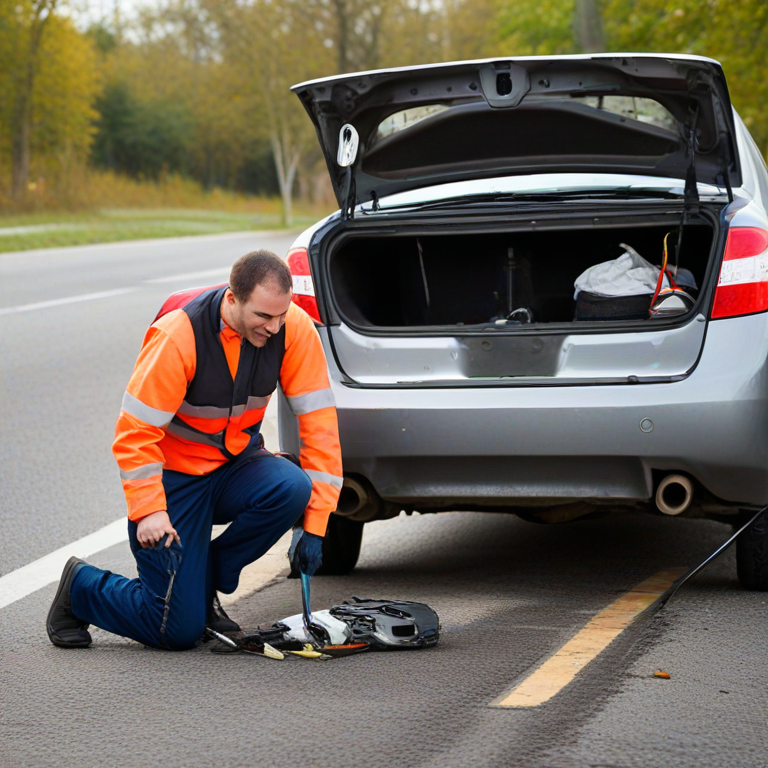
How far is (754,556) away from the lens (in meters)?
4.29

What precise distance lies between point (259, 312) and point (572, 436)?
1.08 meters

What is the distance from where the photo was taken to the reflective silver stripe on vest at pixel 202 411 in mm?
3934

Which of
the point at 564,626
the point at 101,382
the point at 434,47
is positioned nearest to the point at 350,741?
the point at 564,626

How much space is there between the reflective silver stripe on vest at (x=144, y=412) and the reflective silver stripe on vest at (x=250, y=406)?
26cm

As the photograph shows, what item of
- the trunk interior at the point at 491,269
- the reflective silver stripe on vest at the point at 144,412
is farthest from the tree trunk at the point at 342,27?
the reflective silver stripe on vest at the point at 144,412

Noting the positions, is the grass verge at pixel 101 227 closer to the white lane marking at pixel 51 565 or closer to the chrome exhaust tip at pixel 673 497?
the white lane marking at pixel 51 565

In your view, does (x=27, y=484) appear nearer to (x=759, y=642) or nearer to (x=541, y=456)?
(x=541, y=456)

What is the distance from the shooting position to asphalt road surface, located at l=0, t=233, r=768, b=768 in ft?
9.79

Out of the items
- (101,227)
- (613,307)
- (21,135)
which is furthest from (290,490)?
(21,135)

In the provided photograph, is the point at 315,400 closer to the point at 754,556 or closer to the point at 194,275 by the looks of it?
the point at 754,556

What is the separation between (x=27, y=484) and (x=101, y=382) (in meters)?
2.81

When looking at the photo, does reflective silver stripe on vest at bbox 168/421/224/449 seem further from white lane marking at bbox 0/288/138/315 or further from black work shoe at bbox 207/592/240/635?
white lane marking at bbox 0/288/138/315

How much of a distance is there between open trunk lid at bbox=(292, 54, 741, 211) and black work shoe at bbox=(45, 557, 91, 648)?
1.72 meters

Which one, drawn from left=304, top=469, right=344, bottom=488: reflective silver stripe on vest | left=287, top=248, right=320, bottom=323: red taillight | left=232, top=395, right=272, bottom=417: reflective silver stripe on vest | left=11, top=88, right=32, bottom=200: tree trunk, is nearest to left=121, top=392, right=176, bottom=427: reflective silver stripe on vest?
left=232, top=395, right=272, bottom=417: reflective silver stripe on vest
